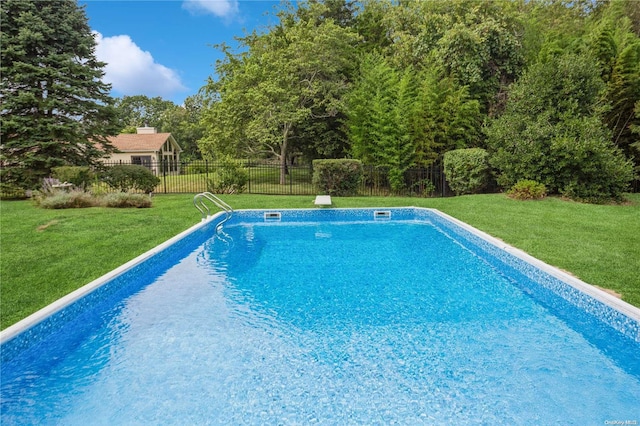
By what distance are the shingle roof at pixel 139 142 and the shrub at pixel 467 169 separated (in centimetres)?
2231

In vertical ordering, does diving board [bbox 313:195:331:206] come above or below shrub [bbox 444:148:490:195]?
below

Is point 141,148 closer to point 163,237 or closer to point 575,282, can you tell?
point 163,237

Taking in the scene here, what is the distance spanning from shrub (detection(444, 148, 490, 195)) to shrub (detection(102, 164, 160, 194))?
10455 millimetres

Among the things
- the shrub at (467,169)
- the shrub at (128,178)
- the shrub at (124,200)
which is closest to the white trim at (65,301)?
the shrub at (124,200)

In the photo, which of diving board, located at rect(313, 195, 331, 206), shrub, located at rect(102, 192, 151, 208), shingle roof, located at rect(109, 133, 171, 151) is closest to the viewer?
shrub, located at rect(102, 192, 151, 208)

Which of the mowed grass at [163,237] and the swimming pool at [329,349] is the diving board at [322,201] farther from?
the swimming pool at [329,349]

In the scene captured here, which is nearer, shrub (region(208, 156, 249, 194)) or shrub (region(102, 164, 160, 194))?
shrub (region(102, 164, 160, 194))

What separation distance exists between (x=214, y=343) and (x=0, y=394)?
1539 millimetres

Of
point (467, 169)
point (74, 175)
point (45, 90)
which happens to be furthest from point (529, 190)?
point (45, 90)

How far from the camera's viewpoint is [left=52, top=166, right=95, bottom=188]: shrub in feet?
37.1

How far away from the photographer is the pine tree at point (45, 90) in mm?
12117

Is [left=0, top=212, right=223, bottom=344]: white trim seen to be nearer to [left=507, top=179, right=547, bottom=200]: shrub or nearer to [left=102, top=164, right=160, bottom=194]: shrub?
[left=102, top=164, right=160, bottom=194]: shrub

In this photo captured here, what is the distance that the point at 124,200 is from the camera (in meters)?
9.98

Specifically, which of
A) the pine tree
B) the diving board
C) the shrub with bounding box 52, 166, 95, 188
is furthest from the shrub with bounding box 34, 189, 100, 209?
the diving board
